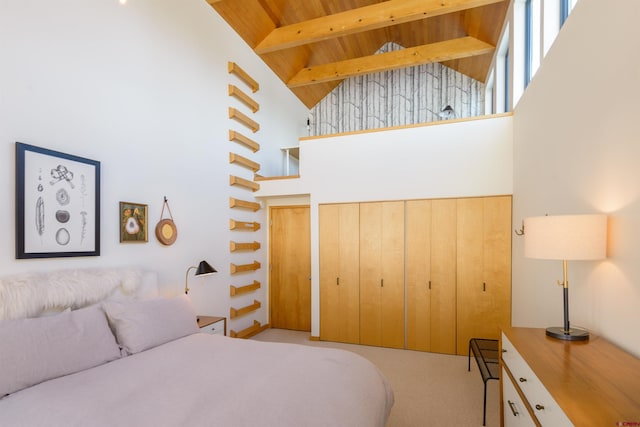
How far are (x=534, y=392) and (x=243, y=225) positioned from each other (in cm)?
362

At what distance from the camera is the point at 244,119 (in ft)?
14.6

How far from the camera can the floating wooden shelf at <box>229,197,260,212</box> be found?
13.8 feet

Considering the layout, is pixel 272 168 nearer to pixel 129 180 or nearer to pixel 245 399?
pixel 129 180

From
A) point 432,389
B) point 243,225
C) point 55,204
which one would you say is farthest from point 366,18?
point 432,389

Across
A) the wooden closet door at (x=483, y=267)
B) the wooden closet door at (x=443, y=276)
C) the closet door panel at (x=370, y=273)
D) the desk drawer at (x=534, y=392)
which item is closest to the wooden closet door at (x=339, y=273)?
the closet door panel at (x=370, y=273)

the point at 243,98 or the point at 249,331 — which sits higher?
the point at 243,98

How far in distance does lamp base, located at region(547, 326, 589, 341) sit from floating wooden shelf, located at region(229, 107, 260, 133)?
155 inches

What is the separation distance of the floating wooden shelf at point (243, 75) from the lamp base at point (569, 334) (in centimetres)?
428

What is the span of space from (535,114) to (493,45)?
2.42m

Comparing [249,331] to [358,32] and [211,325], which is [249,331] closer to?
[211,325]

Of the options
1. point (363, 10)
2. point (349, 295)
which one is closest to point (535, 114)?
point (363, 10)

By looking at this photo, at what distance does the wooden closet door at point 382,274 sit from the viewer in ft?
13.5

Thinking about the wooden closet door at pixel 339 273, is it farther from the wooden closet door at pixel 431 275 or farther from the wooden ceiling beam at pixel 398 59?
the wooden ceiling beam at pixel 398 59

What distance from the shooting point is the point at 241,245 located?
4320mm
